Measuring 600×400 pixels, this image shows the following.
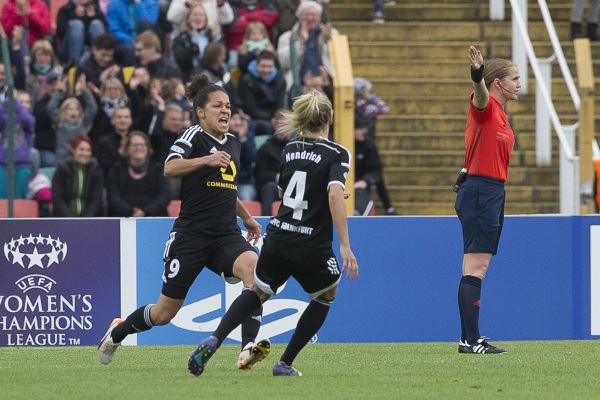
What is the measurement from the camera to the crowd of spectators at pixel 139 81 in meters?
15.0

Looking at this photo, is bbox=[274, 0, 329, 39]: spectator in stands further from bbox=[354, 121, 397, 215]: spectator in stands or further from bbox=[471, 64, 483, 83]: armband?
bbox=[471, 64, 483, 83]: armband

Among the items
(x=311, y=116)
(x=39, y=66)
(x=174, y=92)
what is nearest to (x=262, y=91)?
(x=174, y=92)

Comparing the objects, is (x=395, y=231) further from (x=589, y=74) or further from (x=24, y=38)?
(x=24, y=38)

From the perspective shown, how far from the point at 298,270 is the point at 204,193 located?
43.5 inches

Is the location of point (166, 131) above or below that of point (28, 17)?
below

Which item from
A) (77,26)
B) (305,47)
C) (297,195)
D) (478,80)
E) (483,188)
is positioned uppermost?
(77,26)

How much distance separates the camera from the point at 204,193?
9375mm

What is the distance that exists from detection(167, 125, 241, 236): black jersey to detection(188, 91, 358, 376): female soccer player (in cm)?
77

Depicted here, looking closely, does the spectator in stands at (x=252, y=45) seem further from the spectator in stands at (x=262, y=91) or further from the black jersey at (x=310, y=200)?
the black jersey at (x=310, y=200)

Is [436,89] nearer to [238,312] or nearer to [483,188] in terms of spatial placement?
[483,188]

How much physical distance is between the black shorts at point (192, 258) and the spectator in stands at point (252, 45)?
736 centimetres

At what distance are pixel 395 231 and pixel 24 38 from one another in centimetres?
614

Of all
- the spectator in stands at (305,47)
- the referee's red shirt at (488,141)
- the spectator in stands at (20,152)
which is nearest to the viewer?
the referee's red shirt at (488,141)

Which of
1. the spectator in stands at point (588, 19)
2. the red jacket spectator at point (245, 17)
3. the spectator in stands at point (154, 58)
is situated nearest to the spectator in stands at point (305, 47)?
the red jacket spectator at point (245, 17)
